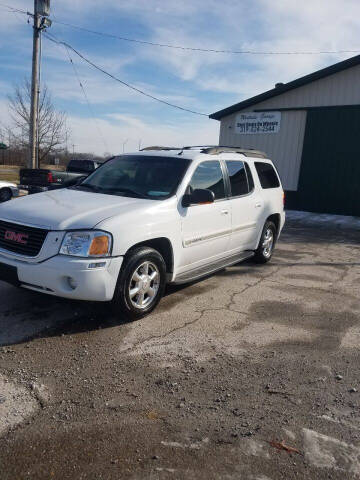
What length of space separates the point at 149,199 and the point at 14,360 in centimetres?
219

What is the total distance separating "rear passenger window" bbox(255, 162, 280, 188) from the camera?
6867 millimetres

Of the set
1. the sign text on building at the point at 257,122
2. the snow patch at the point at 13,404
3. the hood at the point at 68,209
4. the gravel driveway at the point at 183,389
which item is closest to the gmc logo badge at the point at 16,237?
the hood at the point at 68,209

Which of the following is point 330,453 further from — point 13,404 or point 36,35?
point 36,35

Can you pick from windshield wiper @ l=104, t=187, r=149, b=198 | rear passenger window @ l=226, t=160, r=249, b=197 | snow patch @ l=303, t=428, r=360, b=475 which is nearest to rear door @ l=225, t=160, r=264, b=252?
rear passenger window @ l=226, t=160, r=249, b=197

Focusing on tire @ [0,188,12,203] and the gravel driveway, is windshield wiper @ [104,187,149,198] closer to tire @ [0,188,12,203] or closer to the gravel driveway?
the gravel driveway

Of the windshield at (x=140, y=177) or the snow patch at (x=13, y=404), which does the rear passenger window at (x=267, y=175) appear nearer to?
the windshield at (x=140, y=177)

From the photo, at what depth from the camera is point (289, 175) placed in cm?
1585

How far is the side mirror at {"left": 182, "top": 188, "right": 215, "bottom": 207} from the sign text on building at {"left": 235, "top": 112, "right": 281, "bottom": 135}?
1227 centimetres

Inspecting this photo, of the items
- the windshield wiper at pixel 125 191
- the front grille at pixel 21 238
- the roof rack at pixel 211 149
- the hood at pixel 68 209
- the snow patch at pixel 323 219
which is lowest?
the snow patch at pixel 323 219

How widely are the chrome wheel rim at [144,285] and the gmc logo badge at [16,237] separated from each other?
1123 millimetres

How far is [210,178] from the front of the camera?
17.8 ft

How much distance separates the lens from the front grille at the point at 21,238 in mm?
3953

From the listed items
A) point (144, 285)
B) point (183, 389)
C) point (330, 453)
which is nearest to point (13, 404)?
point (183, 389)

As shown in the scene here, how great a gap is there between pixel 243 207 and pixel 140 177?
171 centimetres
